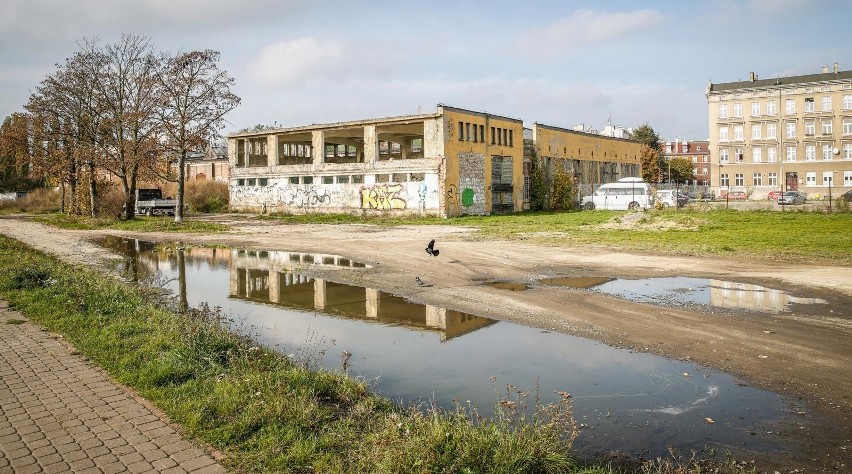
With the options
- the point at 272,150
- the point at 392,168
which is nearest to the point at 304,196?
the point at 272,150

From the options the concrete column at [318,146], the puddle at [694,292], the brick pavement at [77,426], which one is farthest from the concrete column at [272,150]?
the brick pavement at [77,426]

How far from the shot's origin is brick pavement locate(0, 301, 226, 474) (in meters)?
4.45

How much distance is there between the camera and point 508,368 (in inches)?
291

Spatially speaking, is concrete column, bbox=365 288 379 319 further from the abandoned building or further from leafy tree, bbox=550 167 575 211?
leafy tree, bbox=550 167 575 211

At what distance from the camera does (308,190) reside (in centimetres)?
4425

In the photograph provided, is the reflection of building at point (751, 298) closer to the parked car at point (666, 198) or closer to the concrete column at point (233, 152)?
the parked car at point (666, 198)

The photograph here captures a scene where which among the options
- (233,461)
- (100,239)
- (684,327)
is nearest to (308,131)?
(100,239)

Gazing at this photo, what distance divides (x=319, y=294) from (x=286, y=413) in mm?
7465

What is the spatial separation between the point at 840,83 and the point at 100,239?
7346cm

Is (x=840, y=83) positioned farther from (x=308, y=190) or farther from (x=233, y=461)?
(x=233, y=461)

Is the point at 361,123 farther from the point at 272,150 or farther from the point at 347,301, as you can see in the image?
the point at 347,301

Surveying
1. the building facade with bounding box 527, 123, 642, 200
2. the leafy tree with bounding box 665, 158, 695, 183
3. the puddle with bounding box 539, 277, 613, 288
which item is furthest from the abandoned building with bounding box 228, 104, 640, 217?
the leafy tree with bounding box 665, 158, 695, 183

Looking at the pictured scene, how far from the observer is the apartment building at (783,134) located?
64.7 m

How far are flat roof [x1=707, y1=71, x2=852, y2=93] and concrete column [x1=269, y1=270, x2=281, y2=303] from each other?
6988 cm
